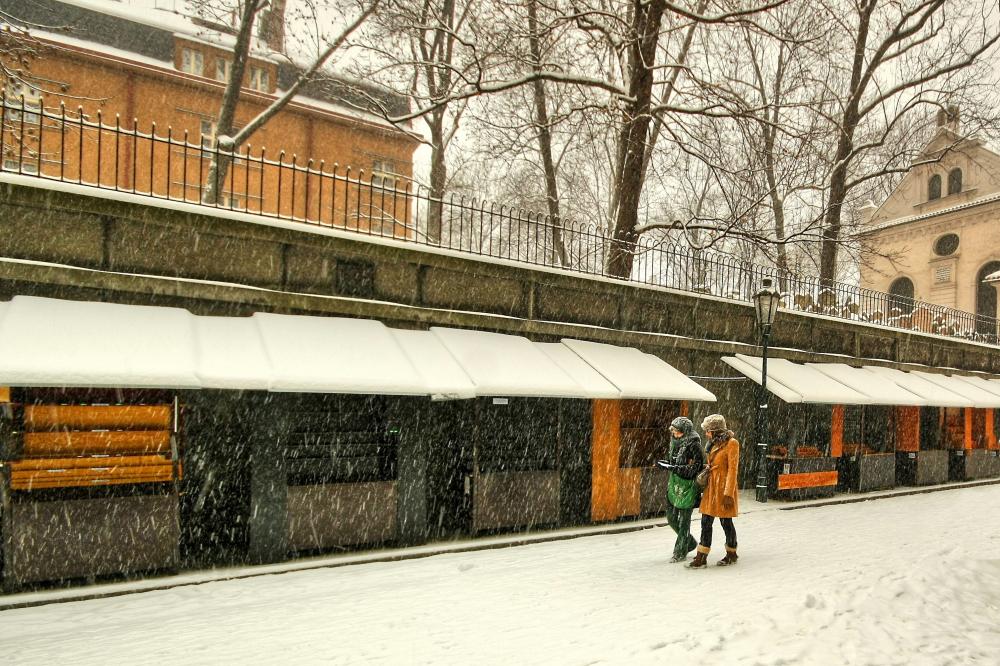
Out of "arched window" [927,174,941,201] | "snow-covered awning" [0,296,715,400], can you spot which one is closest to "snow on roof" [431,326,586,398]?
"snow-covered awning" [0,296,715,400]

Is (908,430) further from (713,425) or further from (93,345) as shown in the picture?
(93,345)

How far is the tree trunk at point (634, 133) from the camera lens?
555 inches

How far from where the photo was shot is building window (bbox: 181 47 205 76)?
2804 cm

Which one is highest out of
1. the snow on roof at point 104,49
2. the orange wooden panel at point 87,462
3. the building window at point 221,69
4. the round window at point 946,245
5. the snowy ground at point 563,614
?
the building window at point 221,69

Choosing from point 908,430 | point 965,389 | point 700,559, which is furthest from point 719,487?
point 965,389

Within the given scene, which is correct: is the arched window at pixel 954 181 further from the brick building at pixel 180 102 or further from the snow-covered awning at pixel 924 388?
the brick building at pixel 180 102

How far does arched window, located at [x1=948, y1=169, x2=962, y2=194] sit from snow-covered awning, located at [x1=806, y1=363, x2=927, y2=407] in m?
26.5

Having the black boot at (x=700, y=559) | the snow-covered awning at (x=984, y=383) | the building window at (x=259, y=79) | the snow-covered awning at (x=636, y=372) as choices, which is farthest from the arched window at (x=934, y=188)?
the black boot at (x=700, y=559)

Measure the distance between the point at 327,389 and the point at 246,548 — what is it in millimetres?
2440

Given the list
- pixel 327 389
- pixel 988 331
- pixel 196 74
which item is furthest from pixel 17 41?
pixel 988 331

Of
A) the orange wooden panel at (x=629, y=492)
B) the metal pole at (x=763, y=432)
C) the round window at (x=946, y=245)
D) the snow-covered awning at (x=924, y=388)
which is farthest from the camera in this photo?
the round window at (x=946, y=245)

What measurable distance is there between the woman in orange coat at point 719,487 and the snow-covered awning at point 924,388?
1200cm

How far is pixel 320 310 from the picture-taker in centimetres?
936

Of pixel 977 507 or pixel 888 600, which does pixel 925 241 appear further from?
pixel 888 600
